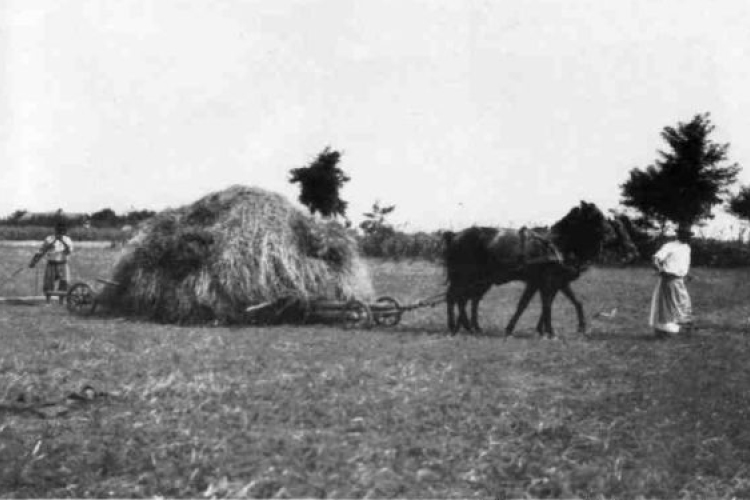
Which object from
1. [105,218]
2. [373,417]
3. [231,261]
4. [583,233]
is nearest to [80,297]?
[231,261]

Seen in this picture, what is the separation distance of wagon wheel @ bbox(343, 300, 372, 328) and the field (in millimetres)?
1853

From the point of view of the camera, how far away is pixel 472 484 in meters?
5.70

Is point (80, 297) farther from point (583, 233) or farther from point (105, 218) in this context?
point (105, 218)

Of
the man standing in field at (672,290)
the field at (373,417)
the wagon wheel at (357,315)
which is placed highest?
the man standing in field at (672,290)

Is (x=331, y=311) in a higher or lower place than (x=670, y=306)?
lower

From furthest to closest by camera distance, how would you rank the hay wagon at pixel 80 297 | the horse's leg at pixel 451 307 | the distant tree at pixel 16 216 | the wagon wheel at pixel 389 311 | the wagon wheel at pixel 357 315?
1. the distant tree at pixel 16 216
2. the hay wagon at pixel 80 297
3. the wagon wheel at pixel 389 311
4. the wagon wheel at pixel 357 315
5. the horse's leg at pixel 451 307

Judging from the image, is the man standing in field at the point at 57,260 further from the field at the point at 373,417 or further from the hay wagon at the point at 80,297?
the field at the point at 373,417

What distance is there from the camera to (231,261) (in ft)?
50.2

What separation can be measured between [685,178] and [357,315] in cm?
4585

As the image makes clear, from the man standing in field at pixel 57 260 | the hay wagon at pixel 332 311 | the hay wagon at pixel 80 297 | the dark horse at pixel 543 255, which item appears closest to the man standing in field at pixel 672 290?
the dark horse at pixel 543 255

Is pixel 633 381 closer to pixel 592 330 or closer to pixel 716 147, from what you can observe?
pixel 592 330

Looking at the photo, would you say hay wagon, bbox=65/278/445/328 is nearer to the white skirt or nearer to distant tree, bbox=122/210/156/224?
the white skirt

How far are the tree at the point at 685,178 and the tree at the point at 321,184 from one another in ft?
73.0

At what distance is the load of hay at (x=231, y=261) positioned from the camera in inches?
603
